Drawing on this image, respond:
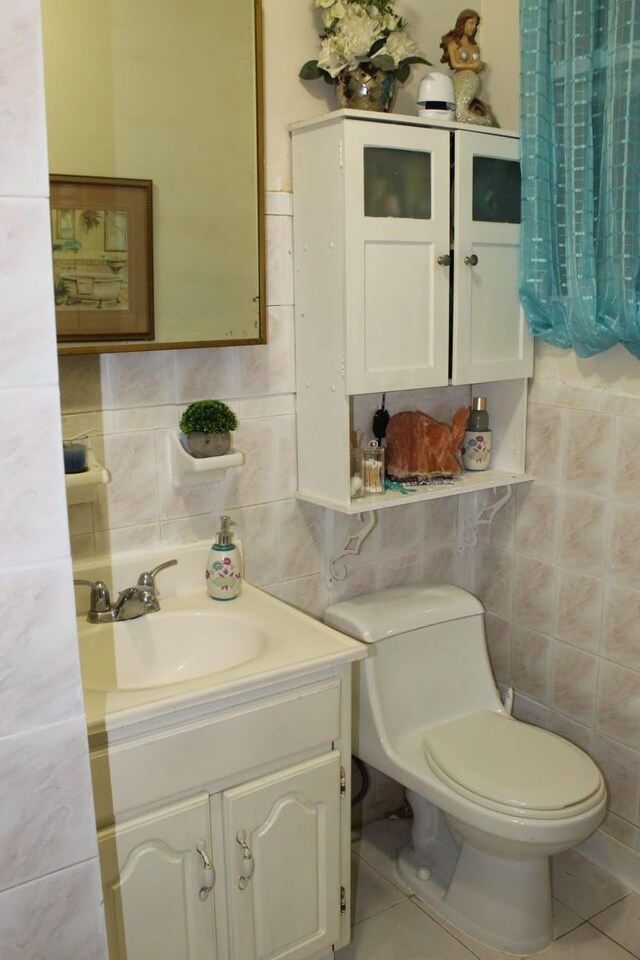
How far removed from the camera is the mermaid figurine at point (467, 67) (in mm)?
2041

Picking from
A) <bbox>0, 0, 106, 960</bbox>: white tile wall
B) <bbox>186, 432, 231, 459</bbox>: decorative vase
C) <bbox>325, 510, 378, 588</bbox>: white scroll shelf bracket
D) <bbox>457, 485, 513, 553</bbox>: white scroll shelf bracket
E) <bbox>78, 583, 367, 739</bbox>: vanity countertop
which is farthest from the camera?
<bbox>457, 485, 513, 553</bbox>: white scroll shelf bracket

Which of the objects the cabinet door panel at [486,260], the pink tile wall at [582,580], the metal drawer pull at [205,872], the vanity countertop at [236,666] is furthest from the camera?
the pink tile wall at [582,580]

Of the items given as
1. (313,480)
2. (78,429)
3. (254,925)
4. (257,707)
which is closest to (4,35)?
(78,429)

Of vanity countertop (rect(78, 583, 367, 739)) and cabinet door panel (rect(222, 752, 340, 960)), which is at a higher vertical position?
vanity countertop (rect(78, 583, 367, 739))

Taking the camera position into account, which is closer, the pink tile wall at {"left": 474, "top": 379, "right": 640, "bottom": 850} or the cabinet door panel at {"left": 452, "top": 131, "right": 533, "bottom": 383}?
the cabinet door panel at {"left": 452, "top": 131, "right": 533, "bottom": 383}

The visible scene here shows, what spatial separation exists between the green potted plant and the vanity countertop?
13.1 inches

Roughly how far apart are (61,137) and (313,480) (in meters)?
0.88

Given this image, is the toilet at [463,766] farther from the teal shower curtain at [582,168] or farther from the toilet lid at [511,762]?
the teal shower curtain at [582,168]

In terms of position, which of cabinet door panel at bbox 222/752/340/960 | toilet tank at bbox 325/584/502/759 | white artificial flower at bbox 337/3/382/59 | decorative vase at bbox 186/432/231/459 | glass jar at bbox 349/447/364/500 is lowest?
cabinet door panel at bbox 222/752/340/960

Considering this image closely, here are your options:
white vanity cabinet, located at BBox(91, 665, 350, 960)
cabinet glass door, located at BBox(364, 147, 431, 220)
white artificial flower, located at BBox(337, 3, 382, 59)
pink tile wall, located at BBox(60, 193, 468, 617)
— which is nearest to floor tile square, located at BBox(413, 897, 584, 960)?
white vanity cabinet, located at BBox(91, 665, 350, 960)

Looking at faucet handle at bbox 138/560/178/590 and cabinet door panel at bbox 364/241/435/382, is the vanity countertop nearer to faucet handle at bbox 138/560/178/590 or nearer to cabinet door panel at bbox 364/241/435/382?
faucet handle at bbox 138/560/178/590

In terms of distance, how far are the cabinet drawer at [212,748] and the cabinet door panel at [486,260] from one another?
2.73 ft

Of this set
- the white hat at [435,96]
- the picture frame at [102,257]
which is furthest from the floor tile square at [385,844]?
the white hat at [435,96]

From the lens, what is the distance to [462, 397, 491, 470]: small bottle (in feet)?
7.37
